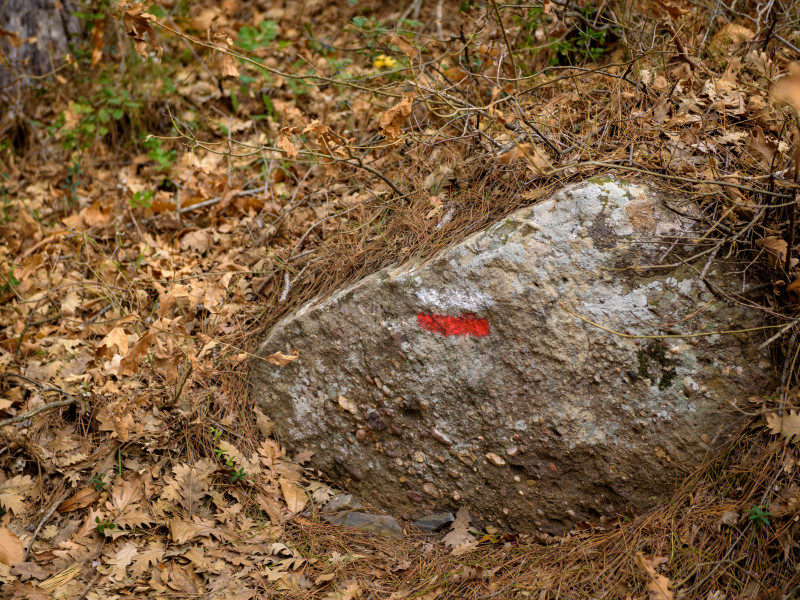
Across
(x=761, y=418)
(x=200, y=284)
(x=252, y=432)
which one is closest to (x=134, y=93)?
(x=200, y=284)

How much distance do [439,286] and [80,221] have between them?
309cm

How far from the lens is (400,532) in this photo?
9.52ft

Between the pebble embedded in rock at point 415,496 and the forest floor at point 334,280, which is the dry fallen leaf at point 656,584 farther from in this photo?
the pebble embedded in rock at point 415,496

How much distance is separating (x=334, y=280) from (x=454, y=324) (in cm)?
83

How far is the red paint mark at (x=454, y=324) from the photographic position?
2756 millimetres

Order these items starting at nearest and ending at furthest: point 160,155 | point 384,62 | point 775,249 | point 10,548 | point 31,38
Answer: point 775,249
point 10,548
point 384,62
point 160,155
point 31,38

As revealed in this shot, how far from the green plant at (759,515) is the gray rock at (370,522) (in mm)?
1579

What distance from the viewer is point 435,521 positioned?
9.50 feet

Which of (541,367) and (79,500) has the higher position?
(541,367)

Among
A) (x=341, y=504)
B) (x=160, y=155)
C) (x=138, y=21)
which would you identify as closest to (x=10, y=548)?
(x=341, y=504)

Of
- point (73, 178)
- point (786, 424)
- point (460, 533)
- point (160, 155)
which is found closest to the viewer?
point (786, 424)

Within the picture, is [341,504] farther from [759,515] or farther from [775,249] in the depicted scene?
[775,249]

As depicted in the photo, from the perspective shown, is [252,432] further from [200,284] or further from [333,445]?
[200,284]

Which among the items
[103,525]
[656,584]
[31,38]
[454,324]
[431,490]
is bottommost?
[431,490]
